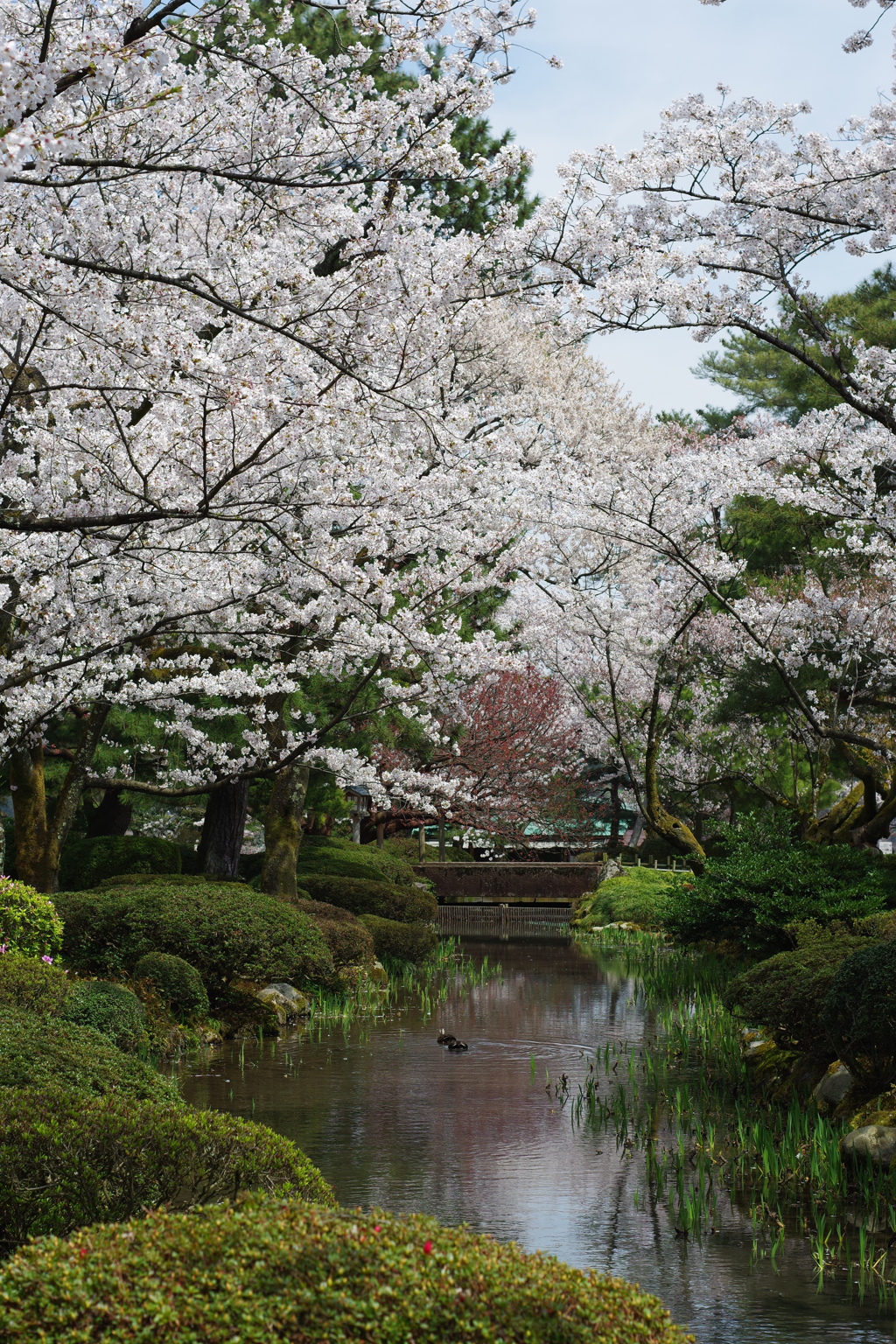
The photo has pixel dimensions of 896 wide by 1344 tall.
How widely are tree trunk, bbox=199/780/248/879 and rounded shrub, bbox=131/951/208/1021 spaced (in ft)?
18.2

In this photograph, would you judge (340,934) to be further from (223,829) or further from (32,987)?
(32,987)

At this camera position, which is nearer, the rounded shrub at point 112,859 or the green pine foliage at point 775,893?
the green pine foliage at point 775,893

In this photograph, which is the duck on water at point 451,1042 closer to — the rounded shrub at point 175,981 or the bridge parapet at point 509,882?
the rounded shrub at point 175,981

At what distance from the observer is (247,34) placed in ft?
21.5

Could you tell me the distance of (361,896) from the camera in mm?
15789

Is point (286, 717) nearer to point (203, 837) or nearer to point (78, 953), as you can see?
point (203, 837)

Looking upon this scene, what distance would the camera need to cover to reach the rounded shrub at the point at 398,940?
14227 mm

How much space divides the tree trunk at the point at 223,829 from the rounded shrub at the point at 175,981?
18.2ft

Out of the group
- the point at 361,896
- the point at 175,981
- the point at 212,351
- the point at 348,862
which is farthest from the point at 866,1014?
the point at 348,862

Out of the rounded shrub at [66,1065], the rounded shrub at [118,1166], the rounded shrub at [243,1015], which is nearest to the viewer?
the rounded shrub at [118,1166]

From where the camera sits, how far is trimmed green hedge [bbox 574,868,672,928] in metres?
20.7

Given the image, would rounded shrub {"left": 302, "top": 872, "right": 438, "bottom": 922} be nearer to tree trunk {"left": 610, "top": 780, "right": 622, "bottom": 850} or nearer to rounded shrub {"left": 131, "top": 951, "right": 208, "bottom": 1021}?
rounded shrub {"left": 131, "top": 951, "right": 208, "bottom": 1021}

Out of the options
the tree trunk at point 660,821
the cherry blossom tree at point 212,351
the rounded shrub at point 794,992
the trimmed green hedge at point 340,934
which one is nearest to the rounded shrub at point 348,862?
the trimmed green hedge at point 340,934

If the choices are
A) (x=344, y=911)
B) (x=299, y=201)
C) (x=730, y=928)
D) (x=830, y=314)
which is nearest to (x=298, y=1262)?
(x=299, y=201)
